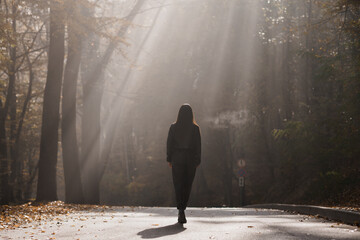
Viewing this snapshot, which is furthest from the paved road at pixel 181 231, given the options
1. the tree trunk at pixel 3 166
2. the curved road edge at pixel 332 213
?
the tree trunk at pixel 3 166

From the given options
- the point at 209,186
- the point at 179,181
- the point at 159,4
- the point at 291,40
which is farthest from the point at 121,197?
the point at 179,181

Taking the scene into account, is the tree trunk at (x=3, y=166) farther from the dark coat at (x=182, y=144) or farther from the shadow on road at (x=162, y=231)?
the shadow on road at (x=162, y=231)

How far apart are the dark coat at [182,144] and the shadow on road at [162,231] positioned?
3.85ft

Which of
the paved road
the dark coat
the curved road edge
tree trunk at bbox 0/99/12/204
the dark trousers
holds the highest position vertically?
tree trunk at bbox 0/99/12/204

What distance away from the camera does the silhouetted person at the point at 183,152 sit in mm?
9789

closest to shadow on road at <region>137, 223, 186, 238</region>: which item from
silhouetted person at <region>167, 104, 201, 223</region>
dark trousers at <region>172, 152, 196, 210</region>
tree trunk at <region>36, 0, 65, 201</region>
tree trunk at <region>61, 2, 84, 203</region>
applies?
silhouetted person at <region>167, 104, 201, 223</region>

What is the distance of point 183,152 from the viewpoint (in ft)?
32.5

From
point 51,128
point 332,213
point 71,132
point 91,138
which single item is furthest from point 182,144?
point 91,138

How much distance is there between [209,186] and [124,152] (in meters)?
19.8

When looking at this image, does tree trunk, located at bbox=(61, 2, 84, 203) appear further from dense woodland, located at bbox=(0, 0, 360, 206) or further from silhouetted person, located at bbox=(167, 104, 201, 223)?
silhouetted person, located at bbox=(167, 104, 201, 223)

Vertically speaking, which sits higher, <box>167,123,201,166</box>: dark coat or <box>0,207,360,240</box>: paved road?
<box>167,123,201,166</box>: dark coat

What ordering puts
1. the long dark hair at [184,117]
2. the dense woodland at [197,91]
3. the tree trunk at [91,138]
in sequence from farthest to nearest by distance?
the tree trunk at [91,138] → the dense woodland at [197,91] → the long dark hair at [184,117]

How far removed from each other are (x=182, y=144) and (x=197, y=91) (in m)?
23.9

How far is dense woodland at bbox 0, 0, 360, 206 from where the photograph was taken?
18422 millimetres
